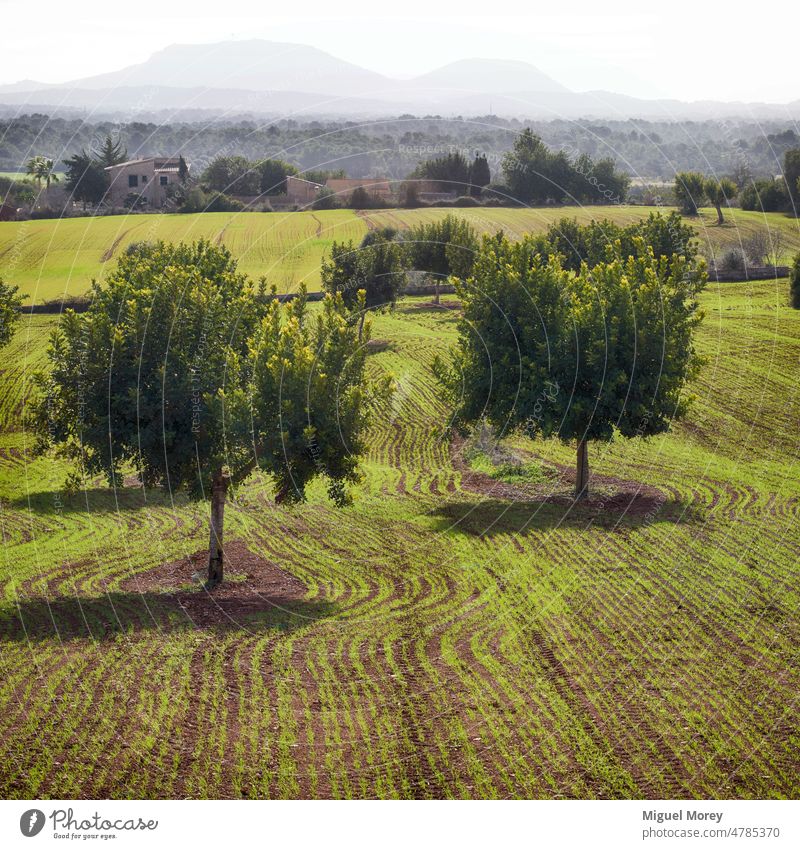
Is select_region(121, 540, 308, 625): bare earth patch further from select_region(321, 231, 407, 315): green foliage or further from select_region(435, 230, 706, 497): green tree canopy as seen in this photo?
select_region(321, 231, 407, 315): green foliage

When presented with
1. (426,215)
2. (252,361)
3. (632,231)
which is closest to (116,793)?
(252,361)

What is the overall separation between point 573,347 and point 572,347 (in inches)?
1.8

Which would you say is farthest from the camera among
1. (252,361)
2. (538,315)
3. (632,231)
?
(632,231)

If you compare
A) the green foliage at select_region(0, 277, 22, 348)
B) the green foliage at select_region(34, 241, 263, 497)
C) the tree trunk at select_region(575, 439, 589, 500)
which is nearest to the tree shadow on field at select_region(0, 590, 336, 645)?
the green foliage at select_region(34, 241, 263, 497)

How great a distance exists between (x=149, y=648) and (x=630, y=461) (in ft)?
108

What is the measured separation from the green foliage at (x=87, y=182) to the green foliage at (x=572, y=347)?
10244 centimetres

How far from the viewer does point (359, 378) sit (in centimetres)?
3469

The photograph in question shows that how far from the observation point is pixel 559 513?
4584 cm

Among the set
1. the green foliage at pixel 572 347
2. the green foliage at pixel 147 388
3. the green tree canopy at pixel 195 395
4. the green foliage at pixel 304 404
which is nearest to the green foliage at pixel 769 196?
the green foliage at pixel 572 347

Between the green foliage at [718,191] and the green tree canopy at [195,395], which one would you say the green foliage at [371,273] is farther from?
the green tree canopy at [195,395]

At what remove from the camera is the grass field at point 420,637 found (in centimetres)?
2286

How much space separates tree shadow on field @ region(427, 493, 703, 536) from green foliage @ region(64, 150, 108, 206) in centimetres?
10459

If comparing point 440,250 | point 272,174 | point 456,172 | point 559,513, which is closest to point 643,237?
point 440,250

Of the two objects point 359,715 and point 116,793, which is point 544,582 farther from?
point 116,793
